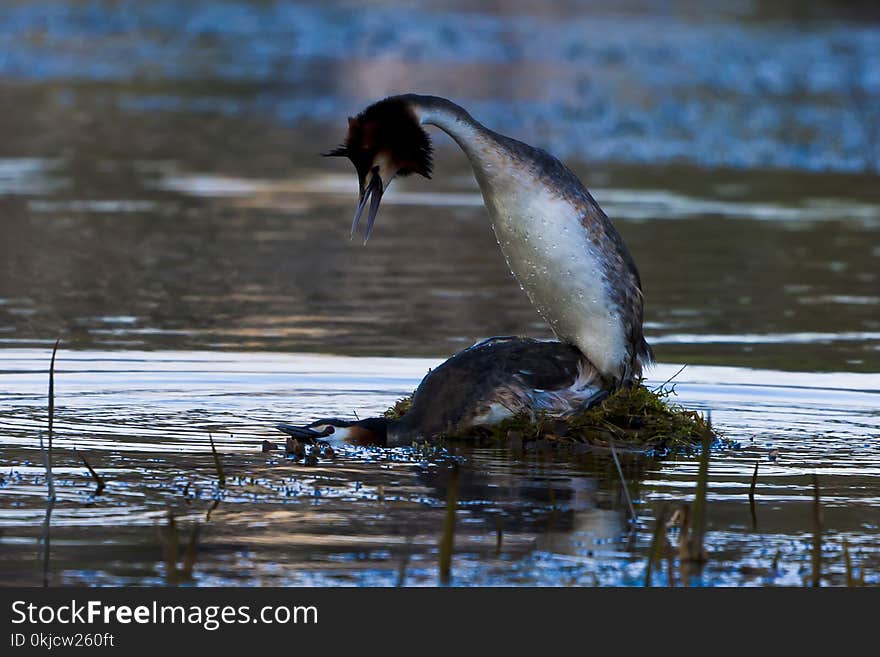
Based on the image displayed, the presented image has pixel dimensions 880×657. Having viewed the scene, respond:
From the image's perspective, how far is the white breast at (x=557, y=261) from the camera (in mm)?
9211

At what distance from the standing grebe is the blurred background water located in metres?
0.88

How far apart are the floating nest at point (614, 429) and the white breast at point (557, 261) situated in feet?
0.79

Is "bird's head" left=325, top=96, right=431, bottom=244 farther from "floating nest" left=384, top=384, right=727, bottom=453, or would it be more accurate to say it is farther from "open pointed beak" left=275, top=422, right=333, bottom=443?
"floating nest" left=384, top=384, right=727, bottom=453

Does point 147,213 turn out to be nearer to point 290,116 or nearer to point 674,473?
point 290,116

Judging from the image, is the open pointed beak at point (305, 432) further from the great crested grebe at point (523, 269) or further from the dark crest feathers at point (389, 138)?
the dark crest feathers at point (389, 138)

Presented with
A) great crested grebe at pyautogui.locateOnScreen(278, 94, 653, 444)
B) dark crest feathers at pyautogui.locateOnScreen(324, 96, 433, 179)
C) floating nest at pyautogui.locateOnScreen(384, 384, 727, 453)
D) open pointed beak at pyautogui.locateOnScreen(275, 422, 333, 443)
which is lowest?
open pointed beak at pyautogui.locateOnScreen(275, 422, 333, 443)

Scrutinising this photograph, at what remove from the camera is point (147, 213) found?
737 inches

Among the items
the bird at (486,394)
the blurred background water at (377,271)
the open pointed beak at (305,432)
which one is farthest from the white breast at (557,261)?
the open pointed beak at (305,432)

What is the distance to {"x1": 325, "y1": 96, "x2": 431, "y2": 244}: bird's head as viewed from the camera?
29.8 feet

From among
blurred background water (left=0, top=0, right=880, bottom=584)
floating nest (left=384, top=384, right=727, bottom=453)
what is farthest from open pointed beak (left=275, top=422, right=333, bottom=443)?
floating nest (left=384, top=384, right=727, bottom=453)

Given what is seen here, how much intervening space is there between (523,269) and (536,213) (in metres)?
0.30
